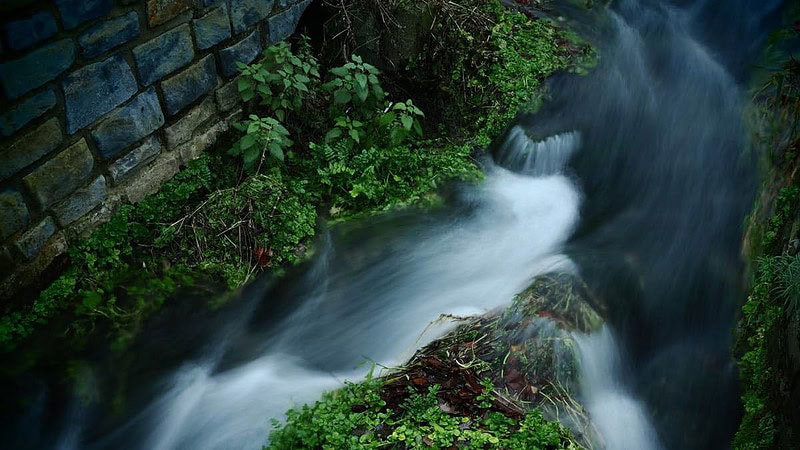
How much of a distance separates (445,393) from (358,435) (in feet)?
1.65

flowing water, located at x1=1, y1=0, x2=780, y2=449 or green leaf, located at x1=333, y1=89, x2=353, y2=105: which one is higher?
green leaf, located at x1=333, y1=89, x2=353, y2=105

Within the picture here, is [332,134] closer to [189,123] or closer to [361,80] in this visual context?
[361,80]

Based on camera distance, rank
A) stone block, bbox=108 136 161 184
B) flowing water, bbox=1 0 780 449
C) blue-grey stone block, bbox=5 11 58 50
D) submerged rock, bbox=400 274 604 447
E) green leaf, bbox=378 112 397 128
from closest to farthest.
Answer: blue-grey stone block, bbox=5 11 58 50, submerged rock, bbox=400 274 604 447, flowing water, bbox=1 0 780 449, stone block, bbox=108 136 161 184, green leaf, bbox=378 112 397 128

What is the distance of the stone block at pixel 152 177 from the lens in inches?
160

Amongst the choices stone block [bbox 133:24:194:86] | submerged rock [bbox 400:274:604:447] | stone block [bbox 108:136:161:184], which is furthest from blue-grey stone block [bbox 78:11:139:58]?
submerged rock [bbox 400:274:604:447]

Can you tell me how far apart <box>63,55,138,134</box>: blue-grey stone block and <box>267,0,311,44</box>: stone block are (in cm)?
124

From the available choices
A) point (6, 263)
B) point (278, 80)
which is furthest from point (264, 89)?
point (6, 263)

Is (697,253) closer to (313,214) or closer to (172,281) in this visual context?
(313,214)

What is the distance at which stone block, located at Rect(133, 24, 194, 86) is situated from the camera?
12.4ft

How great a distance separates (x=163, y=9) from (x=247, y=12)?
716 mm

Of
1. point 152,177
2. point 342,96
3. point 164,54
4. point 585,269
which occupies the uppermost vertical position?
point 164,54

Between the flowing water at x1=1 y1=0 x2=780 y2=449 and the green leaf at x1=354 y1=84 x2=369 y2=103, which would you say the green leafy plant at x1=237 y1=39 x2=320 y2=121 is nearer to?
the green leaf at x1=354 y1=84 x2=369 y2=103

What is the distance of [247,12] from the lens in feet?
14.3

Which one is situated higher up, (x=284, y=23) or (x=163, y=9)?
(x=163, y=9)
